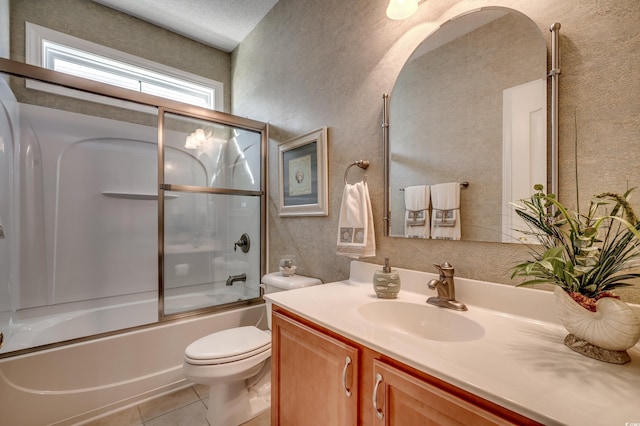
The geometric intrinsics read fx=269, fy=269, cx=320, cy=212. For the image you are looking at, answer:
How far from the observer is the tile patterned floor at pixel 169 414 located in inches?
60.0

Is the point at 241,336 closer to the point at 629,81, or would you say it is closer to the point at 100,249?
the point at 100,249

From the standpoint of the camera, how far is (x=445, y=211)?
45.1 inches

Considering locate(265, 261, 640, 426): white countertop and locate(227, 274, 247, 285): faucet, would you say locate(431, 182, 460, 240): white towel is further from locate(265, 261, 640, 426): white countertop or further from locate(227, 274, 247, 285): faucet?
locate(227, 274, 247, 285): faucet

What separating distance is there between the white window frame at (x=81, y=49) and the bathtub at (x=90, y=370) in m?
1.58

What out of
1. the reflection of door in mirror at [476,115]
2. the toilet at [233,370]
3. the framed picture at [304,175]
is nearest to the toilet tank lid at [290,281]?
the toilet at [233,370]

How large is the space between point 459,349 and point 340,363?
0.35 m

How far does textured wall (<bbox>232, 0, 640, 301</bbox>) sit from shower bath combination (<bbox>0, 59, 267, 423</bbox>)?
410 mm

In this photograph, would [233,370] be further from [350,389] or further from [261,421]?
[350,389]

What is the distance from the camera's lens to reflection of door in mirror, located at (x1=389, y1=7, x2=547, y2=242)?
3.07ft

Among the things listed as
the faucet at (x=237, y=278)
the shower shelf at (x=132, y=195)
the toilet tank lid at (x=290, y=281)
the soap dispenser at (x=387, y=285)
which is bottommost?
the faucet at (x=237, y=278)

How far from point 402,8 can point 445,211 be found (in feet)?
3.10

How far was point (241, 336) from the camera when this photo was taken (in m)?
1.57

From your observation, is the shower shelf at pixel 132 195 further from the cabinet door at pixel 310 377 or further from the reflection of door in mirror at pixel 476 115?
the reflection of door in mirror at pixel 476 115

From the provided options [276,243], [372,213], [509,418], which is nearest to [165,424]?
[276,243]
